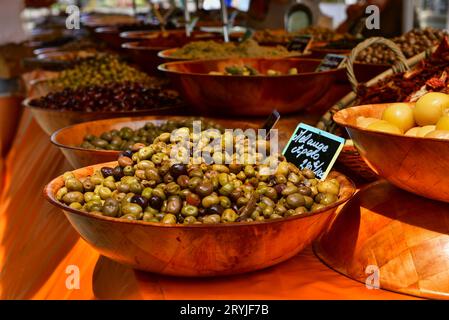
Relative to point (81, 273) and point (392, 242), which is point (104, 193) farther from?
point (392, 242)

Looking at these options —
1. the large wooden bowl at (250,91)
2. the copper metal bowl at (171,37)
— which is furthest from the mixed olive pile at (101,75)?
the large wooden bowl at (250,91)

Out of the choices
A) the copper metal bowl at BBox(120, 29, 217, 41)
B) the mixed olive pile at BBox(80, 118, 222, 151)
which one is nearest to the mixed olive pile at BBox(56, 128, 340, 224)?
the mixed olive pile at BBox(80, 118, 222, 151)

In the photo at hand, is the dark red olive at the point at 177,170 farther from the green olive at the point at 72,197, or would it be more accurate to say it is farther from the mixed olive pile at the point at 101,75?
the mixed olive pile at the point at 101,75

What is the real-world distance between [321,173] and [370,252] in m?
0.23

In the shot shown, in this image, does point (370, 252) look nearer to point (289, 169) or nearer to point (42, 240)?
point (289, 169)

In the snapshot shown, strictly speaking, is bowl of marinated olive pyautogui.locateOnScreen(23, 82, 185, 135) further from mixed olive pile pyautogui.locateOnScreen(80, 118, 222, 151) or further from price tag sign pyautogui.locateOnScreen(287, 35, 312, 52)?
price tag sign pyautogui.locateOnScreen(287, 35, 312, 52)

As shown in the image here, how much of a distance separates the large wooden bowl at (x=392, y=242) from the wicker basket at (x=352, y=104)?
204 millimetres

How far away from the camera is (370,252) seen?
3.75 feet

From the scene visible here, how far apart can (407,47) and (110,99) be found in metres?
1.26

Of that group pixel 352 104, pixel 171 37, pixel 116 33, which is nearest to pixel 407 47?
pixel 352 104

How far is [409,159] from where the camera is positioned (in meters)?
1.06

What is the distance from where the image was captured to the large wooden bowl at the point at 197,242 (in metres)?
1.00

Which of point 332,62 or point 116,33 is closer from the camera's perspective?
point 332,62

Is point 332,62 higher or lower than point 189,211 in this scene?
higher
